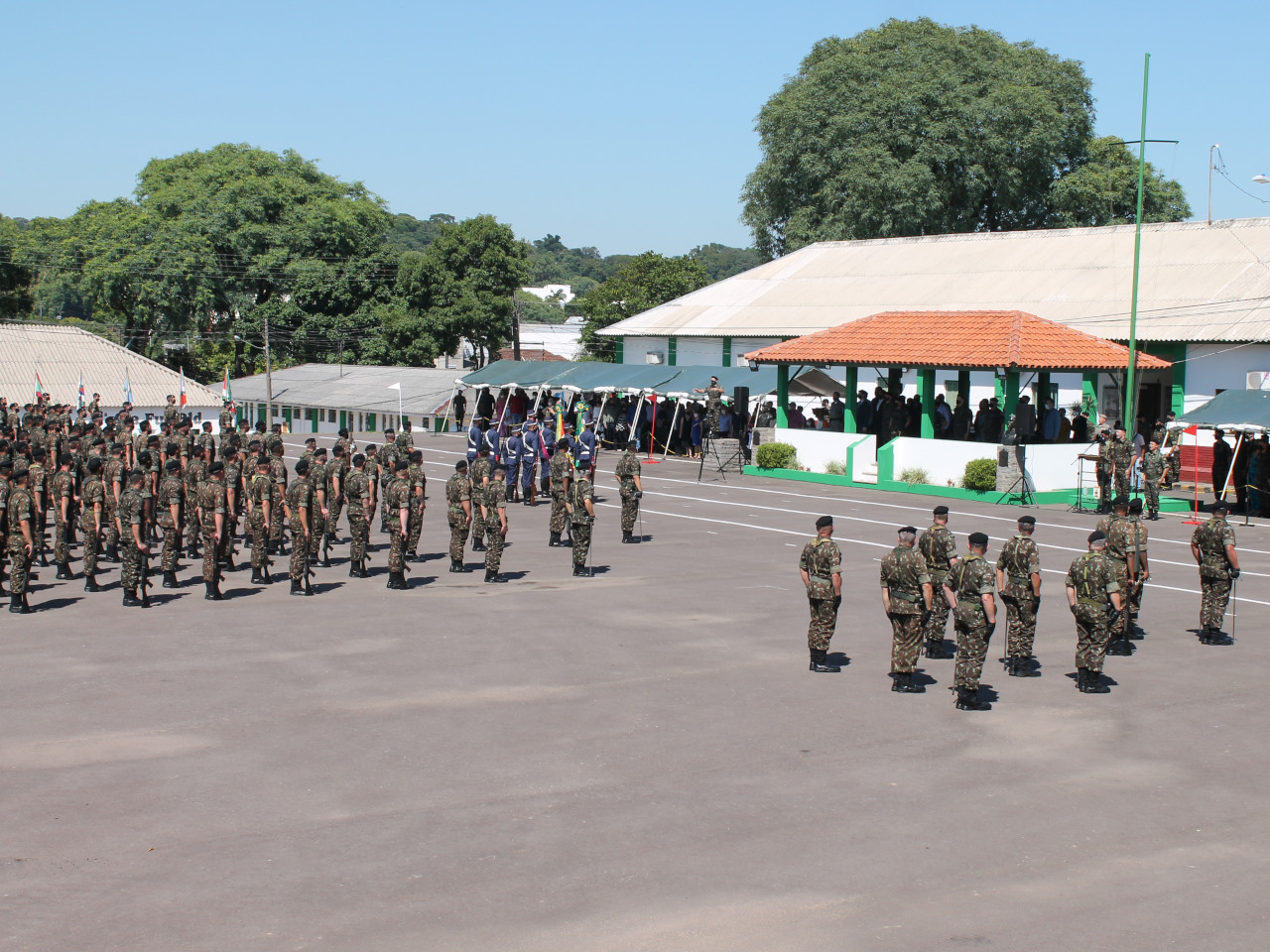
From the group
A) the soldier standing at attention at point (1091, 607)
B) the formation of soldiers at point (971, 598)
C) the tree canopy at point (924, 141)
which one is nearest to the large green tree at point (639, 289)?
the tree canopy at point (924, 141)

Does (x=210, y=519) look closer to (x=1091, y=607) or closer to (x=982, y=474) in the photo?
(x=1091, y=607)

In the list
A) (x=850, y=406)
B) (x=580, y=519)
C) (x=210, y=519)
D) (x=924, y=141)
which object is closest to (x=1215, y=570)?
(x=580, y=519)

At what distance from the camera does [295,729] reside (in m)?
10.9

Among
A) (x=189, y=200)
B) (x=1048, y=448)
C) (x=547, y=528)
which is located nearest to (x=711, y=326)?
(x=1048, y=448)

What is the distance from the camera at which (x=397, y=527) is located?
56.9 ft

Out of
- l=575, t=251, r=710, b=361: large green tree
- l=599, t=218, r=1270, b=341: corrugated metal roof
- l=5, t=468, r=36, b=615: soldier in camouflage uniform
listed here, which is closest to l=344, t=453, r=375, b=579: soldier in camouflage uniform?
l=5, t=468, r=36, b=615: soldier in camouflage uniform

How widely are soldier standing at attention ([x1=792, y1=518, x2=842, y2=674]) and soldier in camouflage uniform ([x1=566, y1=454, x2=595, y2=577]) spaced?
5.61m

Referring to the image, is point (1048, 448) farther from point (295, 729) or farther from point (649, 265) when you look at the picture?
point (649, 265)

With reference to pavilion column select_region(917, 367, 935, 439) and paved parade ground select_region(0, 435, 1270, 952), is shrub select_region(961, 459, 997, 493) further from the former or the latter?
paved parade ground select_region(0, 435, 1270, 952)

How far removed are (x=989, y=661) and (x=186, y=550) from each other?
43.7 ft

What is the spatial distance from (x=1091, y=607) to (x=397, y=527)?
905 centimetres

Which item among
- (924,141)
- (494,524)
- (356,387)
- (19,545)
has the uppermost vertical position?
(924,141)

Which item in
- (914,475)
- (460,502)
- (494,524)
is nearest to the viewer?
(494,524)

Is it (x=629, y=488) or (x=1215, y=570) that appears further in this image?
(x=629, y=488)
